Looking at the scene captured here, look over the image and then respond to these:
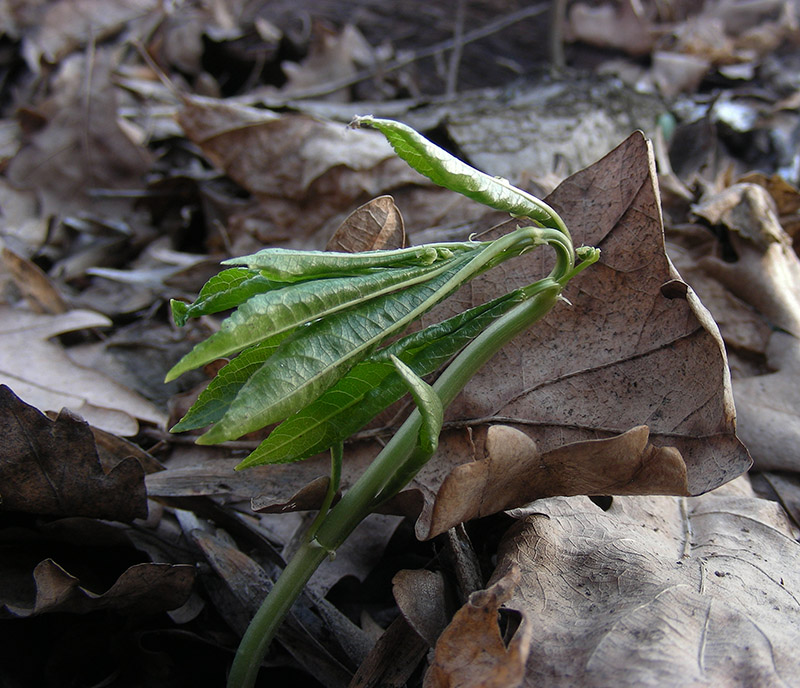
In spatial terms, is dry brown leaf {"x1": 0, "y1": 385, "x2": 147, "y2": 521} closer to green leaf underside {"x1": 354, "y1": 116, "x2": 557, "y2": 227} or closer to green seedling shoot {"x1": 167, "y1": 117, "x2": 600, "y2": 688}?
green seedling shoot {"x1": 167, "y1": 117, "x2": 600, "y2": 688}

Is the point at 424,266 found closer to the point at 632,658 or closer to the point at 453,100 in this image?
the point at 632,658

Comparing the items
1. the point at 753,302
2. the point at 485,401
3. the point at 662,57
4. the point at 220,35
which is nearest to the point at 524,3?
the point at 662,57

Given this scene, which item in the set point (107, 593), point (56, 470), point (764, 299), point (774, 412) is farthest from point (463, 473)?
point (764, 299)

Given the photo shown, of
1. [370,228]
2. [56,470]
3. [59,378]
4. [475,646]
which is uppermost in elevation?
[370,228]

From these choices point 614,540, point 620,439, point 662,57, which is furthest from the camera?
point 662,57

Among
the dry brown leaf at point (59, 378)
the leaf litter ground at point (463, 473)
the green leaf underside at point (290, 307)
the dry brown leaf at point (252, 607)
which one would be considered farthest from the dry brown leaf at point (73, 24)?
the green leaf underside at point (290, 307)

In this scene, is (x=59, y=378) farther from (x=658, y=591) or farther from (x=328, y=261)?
(x=658, y=591)

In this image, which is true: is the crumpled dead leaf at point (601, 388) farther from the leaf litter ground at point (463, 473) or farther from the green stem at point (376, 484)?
the green stem at point (376, 484)
